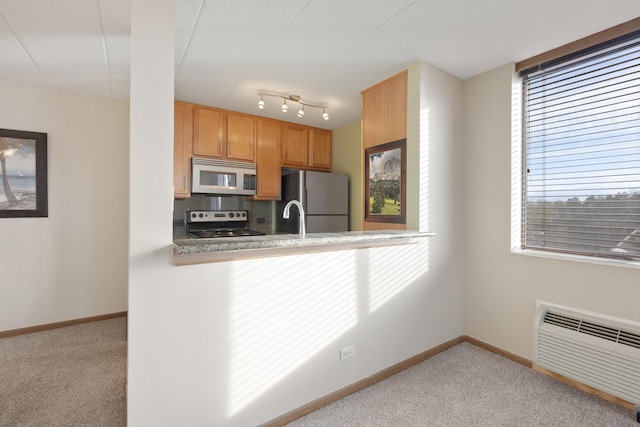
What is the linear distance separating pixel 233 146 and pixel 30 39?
193 cm

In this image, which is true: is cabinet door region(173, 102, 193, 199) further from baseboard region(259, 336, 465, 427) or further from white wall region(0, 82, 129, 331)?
baseboard region(259, 336, 465, 427)

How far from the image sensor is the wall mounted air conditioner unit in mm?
1788

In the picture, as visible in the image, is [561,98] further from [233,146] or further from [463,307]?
[233,146]

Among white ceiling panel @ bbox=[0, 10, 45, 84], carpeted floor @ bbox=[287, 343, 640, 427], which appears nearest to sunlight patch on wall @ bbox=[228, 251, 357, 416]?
carpeted floor @ bbox=[287, 343, 640, 427]

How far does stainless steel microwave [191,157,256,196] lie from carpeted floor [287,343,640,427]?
2.64m

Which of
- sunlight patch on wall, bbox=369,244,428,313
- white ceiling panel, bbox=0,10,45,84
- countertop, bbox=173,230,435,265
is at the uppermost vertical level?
white ceiling panel, bbox=0,10,45,84

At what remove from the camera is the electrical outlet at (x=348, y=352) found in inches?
78.1

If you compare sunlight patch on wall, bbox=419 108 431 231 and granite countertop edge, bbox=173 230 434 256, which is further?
sunlight patch on wall, bbox=419 108 431 231

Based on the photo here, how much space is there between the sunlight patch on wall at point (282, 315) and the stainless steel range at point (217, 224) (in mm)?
2082

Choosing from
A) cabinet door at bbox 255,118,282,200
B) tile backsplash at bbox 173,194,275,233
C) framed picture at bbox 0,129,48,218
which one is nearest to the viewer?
framed picture at bbox 0,129,48,218

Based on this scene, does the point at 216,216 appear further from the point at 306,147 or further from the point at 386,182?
the point at 386,182

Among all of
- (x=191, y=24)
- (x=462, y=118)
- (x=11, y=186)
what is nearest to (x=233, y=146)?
(x=191, y=24)

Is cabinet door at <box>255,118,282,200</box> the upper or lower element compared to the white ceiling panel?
lower

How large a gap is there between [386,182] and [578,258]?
1.52 m
